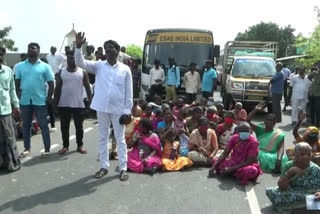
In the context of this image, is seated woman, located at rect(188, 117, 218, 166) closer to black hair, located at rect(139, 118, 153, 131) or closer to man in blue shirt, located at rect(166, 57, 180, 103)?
black hair, located at rect(139, 118, 153, 131)

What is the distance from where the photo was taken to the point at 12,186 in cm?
564

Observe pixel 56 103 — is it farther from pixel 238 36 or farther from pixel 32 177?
pixel 238 36

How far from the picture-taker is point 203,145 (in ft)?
24.3

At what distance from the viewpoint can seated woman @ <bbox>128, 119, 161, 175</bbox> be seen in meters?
6.75

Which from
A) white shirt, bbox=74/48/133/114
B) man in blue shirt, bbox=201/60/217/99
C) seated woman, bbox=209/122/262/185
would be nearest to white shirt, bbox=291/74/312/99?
man in blue shirt, bbox=201/60/217/99

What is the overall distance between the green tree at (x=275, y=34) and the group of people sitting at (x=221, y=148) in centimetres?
7209

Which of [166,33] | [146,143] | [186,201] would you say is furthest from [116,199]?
[166,33]

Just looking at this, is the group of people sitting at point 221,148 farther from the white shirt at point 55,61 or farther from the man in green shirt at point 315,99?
the white shirt at point 55,61

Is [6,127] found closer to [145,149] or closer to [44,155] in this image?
[44,155]

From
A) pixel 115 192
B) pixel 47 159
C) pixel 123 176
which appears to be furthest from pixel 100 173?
pixel 47 159

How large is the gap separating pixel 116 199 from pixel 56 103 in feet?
9.94

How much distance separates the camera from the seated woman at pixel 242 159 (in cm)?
618

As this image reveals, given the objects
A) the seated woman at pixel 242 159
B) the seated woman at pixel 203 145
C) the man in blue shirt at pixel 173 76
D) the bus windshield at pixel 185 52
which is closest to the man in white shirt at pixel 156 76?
the man in blue shirt at pixel 173 76

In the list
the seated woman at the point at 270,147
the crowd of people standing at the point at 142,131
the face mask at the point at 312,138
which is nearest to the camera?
the crowd of people standing at the point at 142,131
